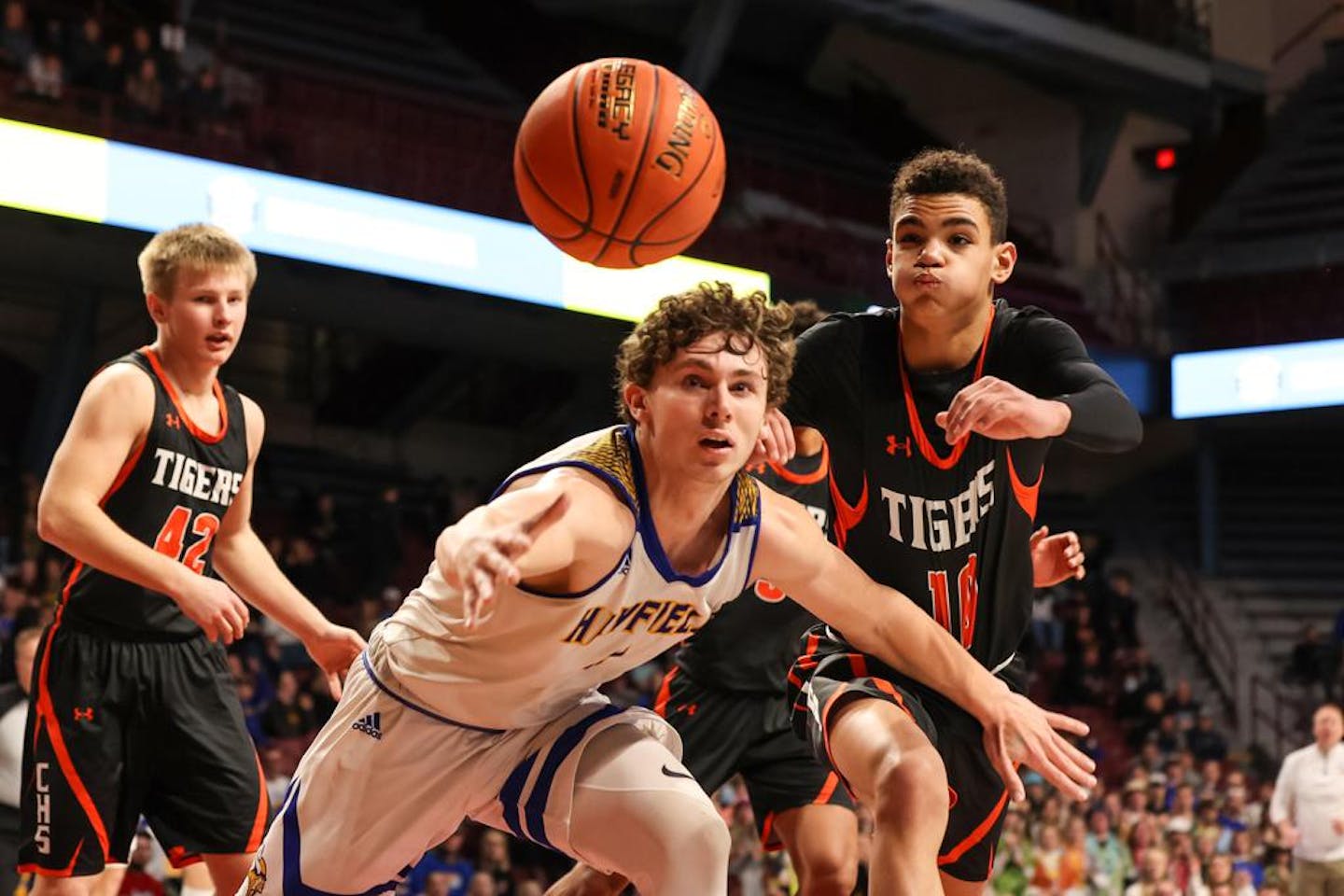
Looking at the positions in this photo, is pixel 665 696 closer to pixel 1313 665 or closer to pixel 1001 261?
pixel 1001 261

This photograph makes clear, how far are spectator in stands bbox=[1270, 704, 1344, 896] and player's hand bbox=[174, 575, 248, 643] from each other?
867 centimetres

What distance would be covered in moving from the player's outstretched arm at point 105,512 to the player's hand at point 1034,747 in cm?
186

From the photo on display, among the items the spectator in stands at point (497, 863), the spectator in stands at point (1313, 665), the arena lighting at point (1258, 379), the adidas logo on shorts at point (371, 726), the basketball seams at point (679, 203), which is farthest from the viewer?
the arena lighting at point (1258, 379)

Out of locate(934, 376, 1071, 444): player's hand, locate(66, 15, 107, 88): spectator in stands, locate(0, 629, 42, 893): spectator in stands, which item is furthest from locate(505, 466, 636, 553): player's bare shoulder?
locate(66, 15, 107, 88): spectator in stands

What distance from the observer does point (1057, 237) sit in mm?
23031

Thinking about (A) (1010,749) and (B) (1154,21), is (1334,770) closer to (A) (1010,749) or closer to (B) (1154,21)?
(A) (1010,749)

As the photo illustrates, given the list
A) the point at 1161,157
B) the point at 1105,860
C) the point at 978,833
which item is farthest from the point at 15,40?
the point at 1161,157

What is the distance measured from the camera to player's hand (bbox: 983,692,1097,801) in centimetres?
376

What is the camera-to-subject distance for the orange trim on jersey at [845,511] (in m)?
4.42

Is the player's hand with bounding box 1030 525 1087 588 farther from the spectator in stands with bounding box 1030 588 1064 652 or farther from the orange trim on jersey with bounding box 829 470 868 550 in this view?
the spectator in stands with bounding box 1030 588 1064 652

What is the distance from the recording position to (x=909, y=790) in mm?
3828

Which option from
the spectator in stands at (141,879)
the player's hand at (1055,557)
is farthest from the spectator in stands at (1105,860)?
the player's hand at (1055,557)

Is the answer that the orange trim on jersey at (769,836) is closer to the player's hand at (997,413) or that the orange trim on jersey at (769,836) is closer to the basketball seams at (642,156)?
the basketball seams at (642,156)

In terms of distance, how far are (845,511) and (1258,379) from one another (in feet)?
50.6
